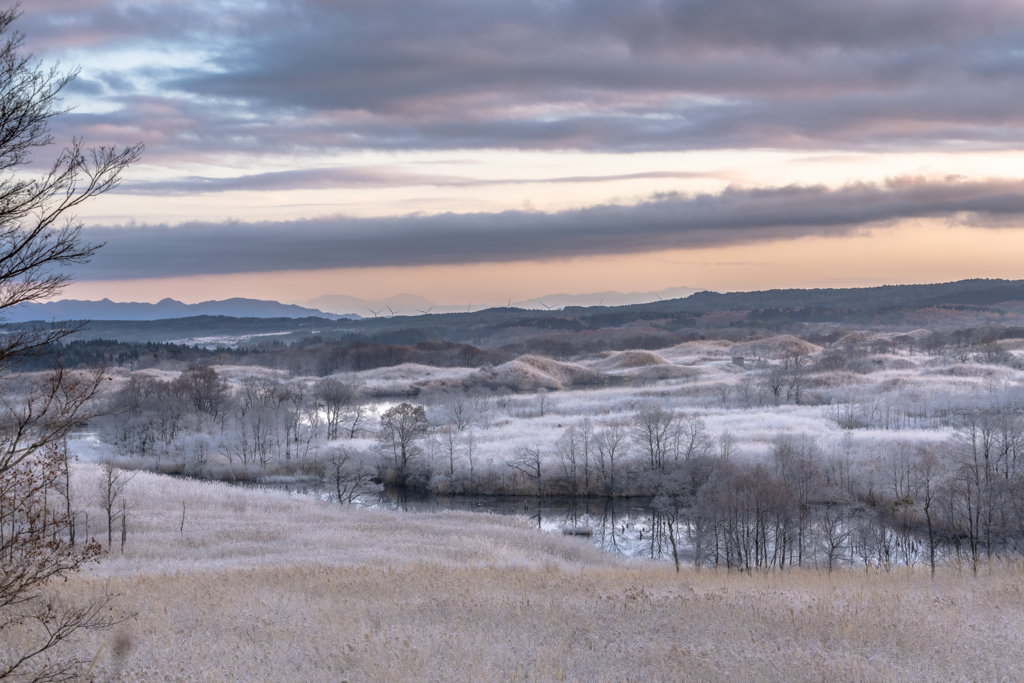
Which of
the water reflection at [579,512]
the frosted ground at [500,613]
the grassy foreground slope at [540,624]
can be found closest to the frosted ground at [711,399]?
the water reflection at [579,512]

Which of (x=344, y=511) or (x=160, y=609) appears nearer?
(x=160, y=609)

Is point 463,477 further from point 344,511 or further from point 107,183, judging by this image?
point 107,183

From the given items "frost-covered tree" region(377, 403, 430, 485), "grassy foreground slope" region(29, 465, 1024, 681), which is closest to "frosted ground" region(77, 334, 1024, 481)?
"frost-covered tree" region(377, 403, 430, 485)

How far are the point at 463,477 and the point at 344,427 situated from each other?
31.2 meters

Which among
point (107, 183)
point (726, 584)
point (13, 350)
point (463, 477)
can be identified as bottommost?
point (463, 477)

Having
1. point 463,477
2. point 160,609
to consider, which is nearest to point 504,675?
point 160,609

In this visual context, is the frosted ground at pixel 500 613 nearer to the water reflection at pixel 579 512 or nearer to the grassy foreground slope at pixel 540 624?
the grassy foreground slope at pixel 540 624

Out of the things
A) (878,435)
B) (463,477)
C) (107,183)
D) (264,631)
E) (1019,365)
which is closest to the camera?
(107,183)

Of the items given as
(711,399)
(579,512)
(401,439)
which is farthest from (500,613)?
(711,399)

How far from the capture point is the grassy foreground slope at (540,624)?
11.8m

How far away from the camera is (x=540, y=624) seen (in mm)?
14781

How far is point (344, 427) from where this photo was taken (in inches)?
3430

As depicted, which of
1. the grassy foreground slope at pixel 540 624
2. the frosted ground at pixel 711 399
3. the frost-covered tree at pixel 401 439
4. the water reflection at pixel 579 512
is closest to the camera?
the grassy foreground slope at pixel 540 624

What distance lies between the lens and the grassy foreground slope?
38.7 ft
